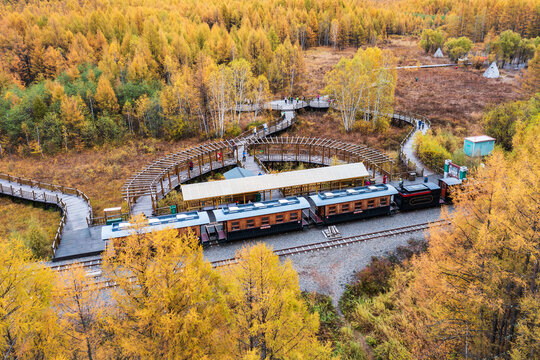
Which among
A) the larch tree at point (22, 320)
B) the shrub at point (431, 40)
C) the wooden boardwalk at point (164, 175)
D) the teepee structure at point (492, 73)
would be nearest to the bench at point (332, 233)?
the wooden boardwalk at point (164, 175)

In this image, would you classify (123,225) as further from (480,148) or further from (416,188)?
(480,148)

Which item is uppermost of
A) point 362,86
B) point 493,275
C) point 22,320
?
point 362,86

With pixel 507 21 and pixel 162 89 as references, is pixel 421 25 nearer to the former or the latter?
pixel 507 21

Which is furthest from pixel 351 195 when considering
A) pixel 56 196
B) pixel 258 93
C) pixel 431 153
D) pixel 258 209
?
Answer: pixel 258 93

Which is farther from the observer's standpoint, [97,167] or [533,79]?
[533,79]

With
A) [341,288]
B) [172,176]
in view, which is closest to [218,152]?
[172,176]

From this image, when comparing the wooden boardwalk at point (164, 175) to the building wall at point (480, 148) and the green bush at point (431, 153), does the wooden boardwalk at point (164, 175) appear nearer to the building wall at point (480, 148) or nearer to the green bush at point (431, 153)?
the green bush at point (431, 153)

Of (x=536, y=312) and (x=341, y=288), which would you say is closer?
(x=536, y=312)
